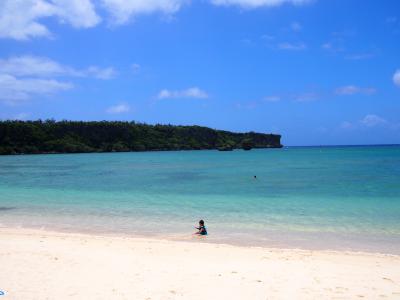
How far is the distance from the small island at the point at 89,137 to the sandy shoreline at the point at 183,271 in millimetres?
137217

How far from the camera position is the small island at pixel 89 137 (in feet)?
463

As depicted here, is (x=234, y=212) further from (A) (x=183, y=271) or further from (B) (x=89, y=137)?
A: (B) (x=89, y=137)

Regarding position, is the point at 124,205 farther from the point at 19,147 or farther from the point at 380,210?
the point at 19,147

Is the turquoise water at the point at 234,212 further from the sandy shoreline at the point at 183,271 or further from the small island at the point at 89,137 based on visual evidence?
the small island at the point at 89,137

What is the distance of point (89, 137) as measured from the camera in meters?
164

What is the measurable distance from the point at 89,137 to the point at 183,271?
161 m

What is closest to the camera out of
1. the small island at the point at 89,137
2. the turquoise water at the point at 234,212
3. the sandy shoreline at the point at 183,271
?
the sandy shoreline at the point at 183,271

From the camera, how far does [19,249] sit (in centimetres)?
1180

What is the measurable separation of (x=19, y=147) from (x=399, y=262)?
14438 cm

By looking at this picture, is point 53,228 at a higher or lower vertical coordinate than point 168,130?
lower

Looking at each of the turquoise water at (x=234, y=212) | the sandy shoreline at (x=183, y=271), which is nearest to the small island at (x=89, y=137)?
the turquoise water at (x=234, y=212)

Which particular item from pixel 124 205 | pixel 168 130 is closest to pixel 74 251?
pixel 124 205

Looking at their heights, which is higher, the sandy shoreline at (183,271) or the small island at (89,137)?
the small island at (89,137)

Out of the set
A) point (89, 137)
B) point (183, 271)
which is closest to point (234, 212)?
point (183, 271)
